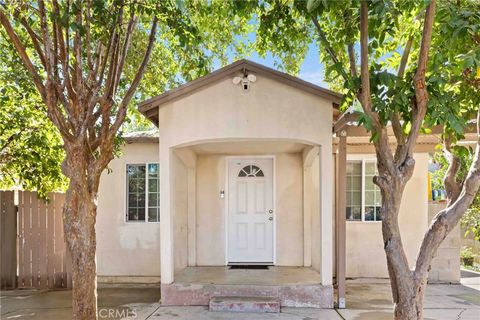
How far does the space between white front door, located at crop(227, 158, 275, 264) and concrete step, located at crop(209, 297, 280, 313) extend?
2307mm

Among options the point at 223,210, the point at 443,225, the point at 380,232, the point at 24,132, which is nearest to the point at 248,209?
the point at 223,210

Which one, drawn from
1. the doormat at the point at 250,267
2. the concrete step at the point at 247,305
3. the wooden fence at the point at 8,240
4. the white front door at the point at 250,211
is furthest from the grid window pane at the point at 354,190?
the wooden fence at the point at 8,240

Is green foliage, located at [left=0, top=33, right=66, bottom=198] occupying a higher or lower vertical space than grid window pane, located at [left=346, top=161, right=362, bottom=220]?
higher

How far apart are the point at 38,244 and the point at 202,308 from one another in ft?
13.2

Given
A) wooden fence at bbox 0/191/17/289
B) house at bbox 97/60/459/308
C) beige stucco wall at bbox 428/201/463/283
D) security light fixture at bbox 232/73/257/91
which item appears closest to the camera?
security light fixture at bbox 232/73/257/91

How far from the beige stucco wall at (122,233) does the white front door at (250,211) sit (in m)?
1.84

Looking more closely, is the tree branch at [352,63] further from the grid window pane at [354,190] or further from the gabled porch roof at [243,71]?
the grid window pane at [354,190]

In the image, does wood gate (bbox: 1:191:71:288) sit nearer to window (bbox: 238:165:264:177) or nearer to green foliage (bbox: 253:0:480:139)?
window (bbox: 238:165:264:177)

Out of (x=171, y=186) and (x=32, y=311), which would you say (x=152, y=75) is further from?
(x=32, y=311)

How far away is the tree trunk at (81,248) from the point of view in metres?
5.12

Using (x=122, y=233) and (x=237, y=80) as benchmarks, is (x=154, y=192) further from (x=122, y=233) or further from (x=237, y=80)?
(x=237, y=80)

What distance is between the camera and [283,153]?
9.27m

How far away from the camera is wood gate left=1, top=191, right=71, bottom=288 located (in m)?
8.34

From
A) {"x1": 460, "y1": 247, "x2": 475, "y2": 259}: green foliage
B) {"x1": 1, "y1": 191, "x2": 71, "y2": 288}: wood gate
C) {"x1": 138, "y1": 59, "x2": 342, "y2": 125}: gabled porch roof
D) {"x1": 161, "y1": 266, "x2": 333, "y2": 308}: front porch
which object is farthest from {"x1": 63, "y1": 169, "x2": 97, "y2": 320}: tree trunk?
{"x1": 460, "y1": 247, "x2": 475, "y2": 259}: green foliage
